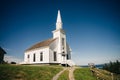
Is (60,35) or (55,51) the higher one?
(60,35)

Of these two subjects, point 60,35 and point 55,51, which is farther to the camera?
point 60,35

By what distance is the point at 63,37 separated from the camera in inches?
1548

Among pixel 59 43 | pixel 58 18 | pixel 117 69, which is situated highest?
pixel 58 18

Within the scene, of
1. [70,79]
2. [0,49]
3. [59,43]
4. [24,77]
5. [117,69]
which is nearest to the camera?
[24,77]

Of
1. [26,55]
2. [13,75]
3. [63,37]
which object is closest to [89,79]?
[13,75]

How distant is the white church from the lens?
35.4 metres

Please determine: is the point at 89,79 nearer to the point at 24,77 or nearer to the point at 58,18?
the point at 24,77

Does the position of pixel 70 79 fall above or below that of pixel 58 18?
below

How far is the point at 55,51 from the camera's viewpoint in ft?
120

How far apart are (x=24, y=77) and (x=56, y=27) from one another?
79.5 ft

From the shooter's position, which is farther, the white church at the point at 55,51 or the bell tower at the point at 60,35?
the bell tower at the point at 60,35

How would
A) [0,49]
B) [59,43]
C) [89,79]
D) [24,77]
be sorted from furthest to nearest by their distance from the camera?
[59,43] → [0,49] → [89,79] → [24,77]

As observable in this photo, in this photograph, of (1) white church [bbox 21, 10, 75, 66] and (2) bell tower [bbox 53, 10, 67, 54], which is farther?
(2) bell tower [bbox 53, 10, 67, 54]

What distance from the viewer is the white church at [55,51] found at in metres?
35.4
